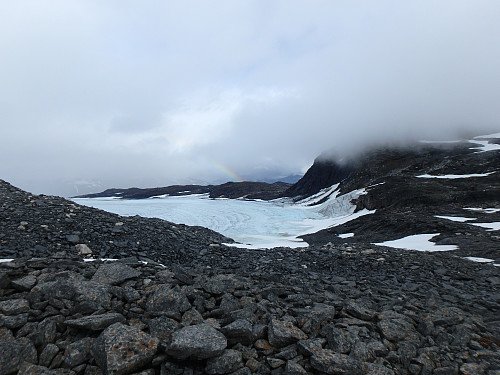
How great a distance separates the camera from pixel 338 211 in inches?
2276

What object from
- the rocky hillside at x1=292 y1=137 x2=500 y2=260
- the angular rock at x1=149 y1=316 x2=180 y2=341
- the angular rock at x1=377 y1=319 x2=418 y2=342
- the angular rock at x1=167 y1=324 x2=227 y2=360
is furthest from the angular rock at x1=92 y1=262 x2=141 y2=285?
the rocky hillside at x1=292 y1=137 x2=500 y2=260

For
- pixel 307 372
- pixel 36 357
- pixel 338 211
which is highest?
pixel 36 357

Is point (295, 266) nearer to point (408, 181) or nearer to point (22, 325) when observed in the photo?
point (22, 325)

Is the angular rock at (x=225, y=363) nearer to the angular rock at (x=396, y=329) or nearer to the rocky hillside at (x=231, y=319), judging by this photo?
the rocky hillside at (x=231, y=319)

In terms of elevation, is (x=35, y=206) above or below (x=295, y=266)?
above

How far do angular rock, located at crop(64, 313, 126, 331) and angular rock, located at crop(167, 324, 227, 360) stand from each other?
3.57ft

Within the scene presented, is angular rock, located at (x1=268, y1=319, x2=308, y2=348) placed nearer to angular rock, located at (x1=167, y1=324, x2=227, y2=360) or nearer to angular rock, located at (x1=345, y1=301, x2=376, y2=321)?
angular rock, located at (x1=167, y1=324, x2=227, y2=360)

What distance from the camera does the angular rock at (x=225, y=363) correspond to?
12.3 ft

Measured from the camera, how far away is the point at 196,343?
3.92 metres

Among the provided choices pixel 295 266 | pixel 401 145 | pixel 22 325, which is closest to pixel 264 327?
pixel 22 325

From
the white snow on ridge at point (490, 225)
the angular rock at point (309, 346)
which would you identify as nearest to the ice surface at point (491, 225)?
the white snow on ridge at point (490, 225)

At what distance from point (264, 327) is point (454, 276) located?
10488 mm

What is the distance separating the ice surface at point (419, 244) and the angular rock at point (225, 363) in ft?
57.5

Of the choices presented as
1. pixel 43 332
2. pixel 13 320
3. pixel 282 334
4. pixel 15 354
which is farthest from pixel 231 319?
pixel 13 320
